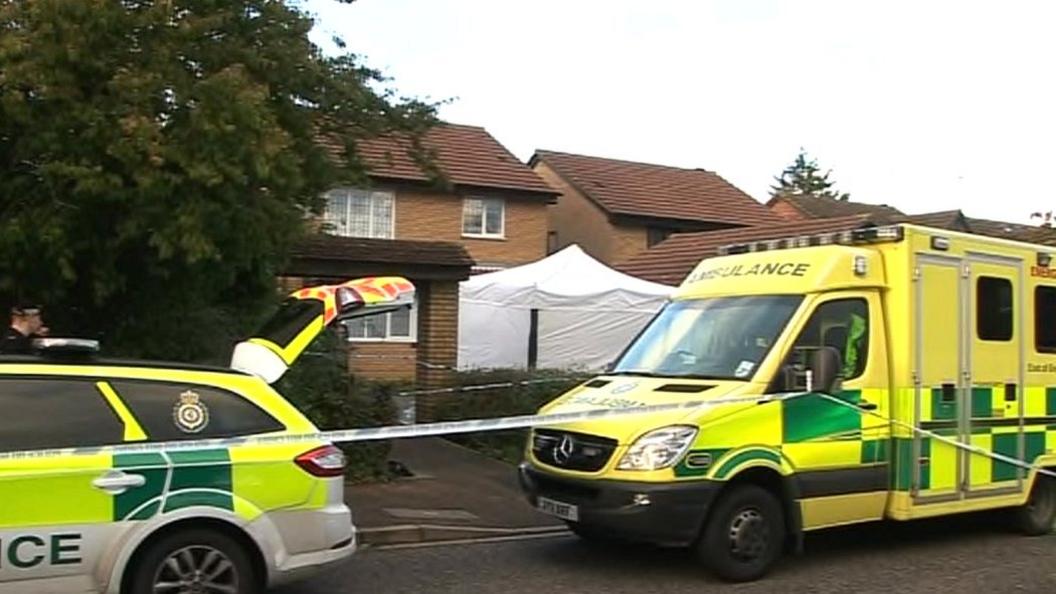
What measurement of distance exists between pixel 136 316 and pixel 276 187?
1.87m

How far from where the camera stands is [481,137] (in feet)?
108

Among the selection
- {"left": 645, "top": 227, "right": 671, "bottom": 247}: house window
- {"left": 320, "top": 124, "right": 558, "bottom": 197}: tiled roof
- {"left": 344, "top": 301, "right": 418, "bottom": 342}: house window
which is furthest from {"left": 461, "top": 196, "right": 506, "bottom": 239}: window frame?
{"left": 344, "top": 301, "right": 418, "bottom": 342}: house window

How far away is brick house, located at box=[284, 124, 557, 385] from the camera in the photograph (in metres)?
16.0

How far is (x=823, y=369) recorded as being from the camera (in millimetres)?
8375

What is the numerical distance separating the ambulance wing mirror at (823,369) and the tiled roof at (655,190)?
2602 cm

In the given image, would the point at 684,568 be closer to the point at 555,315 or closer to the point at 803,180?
the point at 555,315

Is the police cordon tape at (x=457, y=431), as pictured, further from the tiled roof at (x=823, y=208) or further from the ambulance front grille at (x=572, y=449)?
the tiled roof at (x=823, y=208)

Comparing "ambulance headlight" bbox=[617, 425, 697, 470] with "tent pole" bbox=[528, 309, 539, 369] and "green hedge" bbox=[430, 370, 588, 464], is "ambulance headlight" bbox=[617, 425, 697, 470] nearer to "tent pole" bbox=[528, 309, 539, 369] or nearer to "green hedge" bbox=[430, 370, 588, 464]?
"green hedge" bbox=[430, 370, 588, 464]

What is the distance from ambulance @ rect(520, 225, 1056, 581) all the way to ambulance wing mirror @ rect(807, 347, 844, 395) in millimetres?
14

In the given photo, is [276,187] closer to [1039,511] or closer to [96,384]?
[96,384]

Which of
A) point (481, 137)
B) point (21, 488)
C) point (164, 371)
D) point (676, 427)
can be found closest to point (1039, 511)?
point (676, 427)

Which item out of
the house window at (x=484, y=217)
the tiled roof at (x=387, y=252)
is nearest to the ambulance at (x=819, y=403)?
the tiled roof at (x=387, y=252)

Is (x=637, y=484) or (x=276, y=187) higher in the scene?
(x=276, y=187)

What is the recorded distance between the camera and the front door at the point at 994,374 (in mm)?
9625
